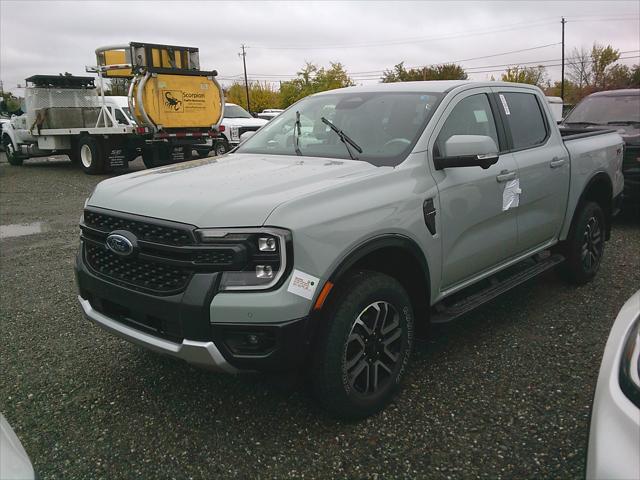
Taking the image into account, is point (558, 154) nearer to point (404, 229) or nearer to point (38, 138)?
point (404, 229)

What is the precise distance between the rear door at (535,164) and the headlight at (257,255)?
2212 mm

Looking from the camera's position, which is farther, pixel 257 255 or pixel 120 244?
pixel 120 244

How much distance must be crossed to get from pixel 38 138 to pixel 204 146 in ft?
18.3

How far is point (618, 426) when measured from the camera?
154 cm

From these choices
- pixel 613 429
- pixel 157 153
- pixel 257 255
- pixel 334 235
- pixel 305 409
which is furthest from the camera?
pixel 157 153

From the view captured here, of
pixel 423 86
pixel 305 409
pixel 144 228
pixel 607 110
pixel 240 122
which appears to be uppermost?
pixel 240 122

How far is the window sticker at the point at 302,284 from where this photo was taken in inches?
98.9

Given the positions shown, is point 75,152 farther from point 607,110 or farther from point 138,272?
point 138,272

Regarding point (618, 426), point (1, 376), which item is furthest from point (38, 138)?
point (618, 426)

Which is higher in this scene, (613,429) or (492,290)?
(613,429)

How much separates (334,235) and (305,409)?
42.9 inches

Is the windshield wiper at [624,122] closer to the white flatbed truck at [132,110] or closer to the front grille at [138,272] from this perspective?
the front grille at [138,272]

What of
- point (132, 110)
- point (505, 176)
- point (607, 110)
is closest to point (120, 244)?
point (505, 176)

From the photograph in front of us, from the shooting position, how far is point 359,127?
145 inches
